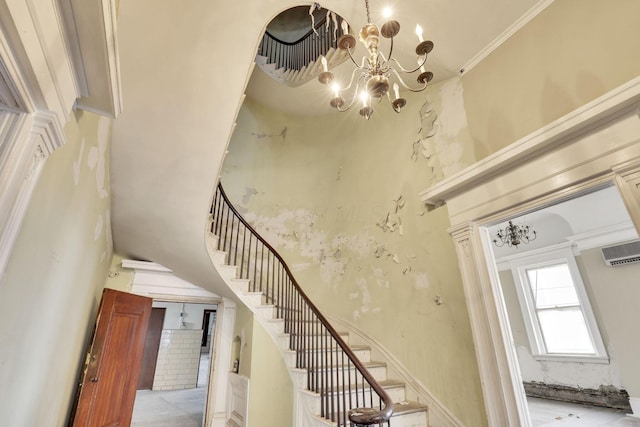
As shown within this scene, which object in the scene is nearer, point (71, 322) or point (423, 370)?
point (71, 322)

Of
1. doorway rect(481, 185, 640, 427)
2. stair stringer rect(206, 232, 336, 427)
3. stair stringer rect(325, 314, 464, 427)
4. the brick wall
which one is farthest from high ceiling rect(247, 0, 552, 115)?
the brick wall

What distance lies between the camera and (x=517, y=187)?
2562mm

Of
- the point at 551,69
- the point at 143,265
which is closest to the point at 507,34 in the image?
the point at 551,69

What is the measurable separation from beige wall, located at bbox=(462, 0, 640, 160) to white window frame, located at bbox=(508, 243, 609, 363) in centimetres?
399

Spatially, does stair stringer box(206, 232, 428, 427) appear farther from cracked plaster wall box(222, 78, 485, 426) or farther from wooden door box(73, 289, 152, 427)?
wooden door box(73, 289, 152, 427)

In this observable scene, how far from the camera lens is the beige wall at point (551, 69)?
2152 millimetres

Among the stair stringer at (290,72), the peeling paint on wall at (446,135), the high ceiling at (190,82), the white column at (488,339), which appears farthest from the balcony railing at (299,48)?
the white column at (488,339)

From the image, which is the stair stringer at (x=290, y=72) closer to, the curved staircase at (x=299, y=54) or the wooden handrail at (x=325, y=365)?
the curved staircase at (x=299, y=54)

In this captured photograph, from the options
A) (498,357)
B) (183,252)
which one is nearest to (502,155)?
(498,357)

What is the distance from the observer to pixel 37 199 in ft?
3.75

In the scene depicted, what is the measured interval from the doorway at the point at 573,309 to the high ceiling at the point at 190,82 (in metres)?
2.61

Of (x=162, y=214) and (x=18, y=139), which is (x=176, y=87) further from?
(x=162, y=214)

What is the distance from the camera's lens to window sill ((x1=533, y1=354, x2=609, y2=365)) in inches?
187

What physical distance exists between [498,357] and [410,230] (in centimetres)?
156
